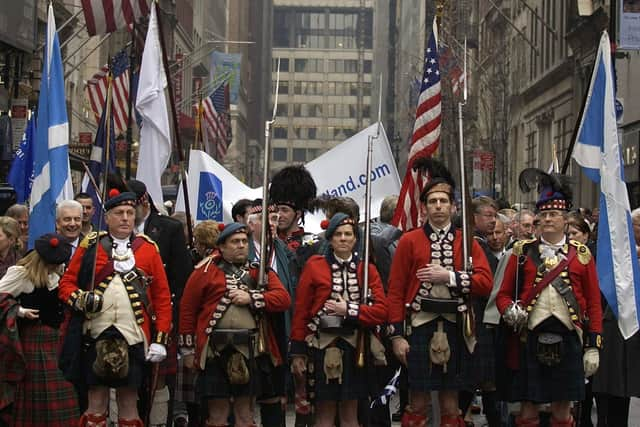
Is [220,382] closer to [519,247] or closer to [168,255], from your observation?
[168,255]

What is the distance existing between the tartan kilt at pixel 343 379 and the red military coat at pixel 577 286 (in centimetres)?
107

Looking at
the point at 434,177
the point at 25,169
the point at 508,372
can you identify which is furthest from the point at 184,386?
the point at 25,169

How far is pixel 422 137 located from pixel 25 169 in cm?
457

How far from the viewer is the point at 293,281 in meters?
10.6

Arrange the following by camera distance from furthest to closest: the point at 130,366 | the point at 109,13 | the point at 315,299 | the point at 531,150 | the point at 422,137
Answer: the point at 531,150
the point at 109,13
the point at 422,137
the point at 315,299
the point at 130,366

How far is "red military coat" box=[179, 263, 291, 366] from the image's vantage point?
29.9ft

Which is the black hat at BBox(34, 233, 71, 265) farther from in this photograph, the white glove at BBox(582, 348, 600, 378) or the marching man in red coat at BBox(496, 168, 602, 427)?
the white glove at BBox(582, 348, 600, 378)

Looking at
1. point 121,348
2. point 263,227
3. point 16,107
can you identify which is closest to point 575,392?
point 263,227

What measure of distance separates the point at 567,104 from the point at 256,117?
124 m

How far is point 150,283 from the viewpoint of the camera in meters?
9.21

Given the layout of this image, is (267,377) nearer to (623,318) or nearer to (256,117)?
(623,318)

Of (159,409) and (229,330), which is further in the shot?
(159,409)

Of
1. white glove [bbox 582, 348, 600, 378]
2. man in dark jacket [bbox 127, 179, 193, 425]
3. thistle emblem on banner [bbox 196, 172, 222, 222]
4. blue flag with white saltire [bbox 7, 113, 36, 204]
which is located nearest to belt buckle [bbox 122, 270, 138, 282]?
man in dark jacket [bbox 127, 179, 193, 425]

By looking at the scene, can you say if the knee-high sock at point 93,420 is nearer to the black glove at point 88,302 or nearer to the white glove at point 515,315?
the black glove at point 88,302
